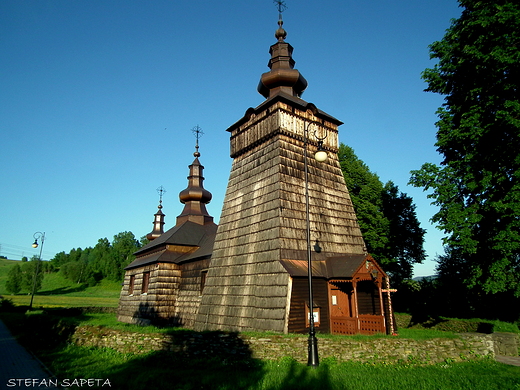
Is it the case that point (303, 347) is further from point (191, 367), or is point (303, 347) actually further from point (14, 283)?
point (14, 283)

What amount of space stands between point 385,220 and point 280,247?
16692 mm

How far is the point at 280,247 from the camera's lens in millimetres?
16172

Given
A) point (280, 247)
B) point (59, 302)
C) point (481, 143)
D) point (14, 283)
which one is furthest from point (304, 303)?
point (14, 283)

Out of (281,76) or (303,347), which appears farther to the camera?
(281,76)

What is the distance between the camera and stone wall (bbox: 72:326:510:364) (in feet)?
35.7

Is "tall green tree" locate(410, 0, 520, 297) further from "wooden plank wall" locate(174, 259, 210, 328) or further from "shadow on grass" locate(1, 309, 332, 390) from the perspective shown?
"wooden plank wall" locate(174, 259, 210, 328)

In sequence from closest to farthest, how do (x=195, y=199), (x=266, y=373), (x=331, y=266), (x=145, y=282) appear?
1. (x=266, y=373)
2. (x=331, y=266)
3. (x=145, y=282)
4. (x=195, y=199)

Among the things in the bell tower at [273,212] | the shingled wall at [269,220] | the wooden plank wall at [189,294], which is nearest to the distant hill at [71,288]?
the wooden plank wall at [189,294]

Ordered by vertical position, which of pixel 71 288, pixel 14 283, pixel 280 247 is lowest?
pixel 280 247

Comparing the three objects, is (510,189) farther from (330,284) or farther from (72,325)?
(72,325)

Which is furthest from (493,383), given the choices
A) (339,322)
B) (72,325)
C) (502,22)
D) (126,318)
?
(126,318)

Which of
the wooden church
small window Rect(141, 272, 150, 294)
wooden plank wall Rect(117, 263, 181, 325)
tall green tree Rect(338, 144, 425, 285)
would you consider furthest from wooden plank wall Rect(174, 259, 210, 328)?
tall green tree Rect(338, 144, 425, 285)

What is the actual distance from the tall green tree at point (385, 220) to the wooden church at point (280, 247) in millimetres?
9680

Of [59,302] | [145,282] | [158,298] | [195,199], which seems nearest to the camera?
[158,298]
